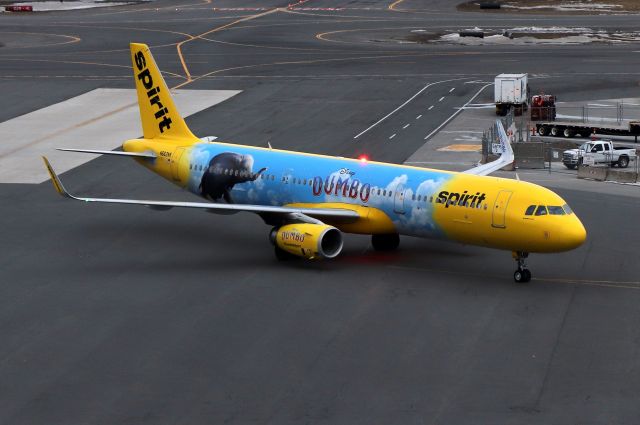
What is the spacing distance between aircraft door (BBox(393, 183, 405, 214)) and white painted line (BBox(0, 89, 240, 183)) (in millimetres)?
31161

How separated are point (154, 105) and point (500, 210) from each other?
23.4m

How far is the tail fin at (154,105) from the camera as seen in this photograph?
6781 cm

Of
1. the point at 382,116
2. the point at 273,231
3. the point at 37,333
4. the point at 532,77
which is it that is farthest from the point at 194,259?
the point at 532,77

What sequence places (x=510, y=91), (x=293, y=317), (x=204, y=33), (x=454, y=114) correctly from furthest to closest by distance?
(x=204, y=33) → (x=454, y=114) → (x=510, y=91) → (x=293, y=317)

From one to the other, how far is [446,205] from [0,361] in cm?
2067

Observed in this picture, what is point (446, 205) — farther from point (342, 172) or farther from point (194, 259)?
point (194, 259)

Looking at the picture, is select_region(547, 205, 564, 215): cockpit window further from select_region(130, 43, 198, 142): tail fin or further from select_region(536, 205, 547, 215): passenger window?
select_region(130, 43, 198, 142): tail fin

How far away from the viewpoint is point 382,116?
334 ft

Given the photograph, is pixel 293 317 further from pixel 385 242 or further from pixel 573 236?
pixel 573 236

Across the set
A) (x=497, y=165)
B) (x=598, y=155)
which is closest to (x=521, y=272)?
(x=497, y=165)

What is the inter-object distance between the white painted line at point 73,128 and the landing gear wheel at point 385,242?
2870 centimetres

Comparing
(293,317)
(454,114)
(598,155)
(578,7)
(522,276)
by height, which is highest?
(293,317)

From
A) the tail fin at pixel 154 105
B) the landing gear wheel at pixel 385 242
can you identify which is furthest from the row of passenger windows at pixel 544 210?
the tail fin at pixel 154 105

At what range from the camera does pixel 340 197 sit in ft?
193
